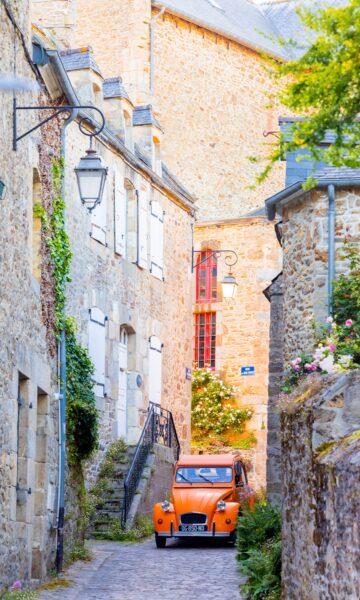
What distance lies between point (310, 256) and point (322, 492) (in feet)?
27.9

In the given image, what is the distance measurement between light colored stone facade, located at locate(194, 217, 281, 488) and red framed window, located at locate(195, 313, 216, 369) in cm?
28

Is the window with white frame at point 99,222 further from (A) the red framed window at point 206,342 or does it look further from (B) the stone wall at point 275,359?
(A) the red framed window at point 206,342

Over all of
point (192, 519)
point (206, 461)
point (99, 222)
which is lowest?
point (192, 519)

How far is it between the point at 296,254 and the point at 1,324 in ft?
24.6

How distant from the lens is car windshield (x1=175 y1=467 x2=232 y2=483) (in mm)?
19828

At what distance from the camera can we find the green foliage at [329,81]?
941 centimetres

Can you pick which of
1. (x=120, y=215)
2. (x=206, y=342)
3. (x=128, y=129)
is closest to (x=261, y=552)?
(x=120, y=215)

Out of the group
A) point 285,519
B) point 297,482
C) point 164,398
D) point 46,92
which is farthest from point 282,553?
point 164,398

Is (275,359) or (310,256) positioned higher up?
(310,256)

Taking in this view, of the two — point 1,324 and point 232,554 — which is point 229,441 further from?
point 1,324

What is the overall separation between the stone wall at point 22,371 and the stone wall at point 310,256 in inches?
165

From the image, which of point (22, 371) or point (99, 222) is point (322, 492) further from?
point (99, 222)

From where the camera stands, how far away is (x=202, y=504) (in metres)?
18.9

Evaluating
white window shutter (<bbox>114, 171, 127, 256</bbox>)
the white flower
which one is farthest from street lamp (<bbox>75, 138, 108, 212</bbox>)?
white window shutter (<bbox>114, 171, 127, 256</bbox>)
